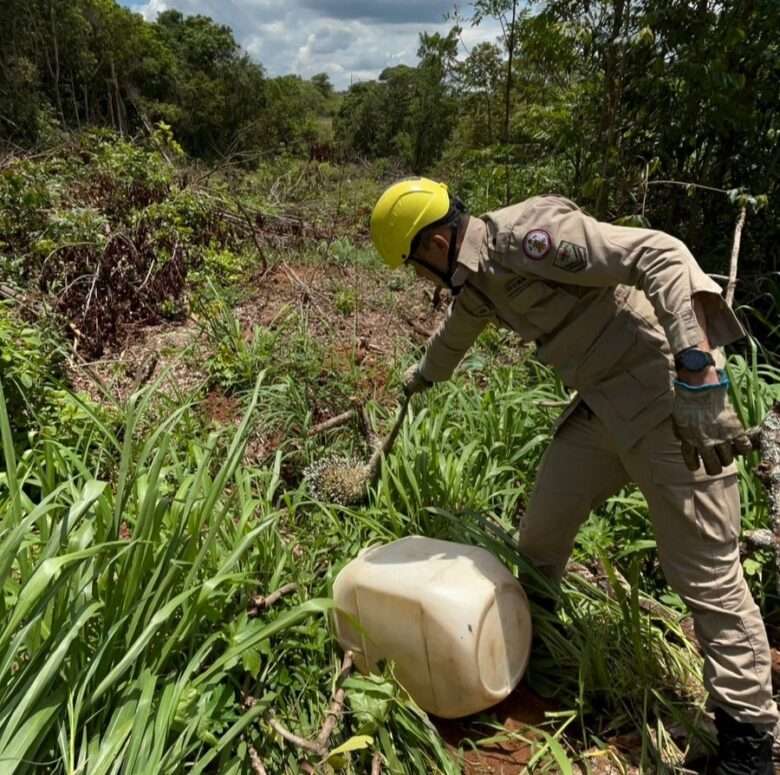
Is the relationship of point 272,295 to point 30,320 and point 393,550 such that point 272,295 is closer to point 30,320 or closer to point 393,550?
point 30,320

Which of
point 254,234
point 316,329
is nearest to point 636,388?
point 316,329

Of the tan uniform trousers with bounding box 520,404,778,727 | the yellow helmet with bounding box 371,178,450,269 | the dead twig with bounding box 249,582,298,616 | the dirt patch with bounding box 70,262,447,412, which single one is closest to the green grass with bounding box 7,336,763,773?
the dead twig with bounding box 249,582,298,616

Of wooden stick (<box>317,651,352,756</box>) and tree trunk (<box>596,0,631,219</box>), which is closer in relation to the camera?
wooden stick (<box>317,651,352,756</box>)

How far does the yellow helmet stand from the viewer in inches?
73.2

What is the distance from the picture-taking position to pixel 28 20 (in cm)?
1522

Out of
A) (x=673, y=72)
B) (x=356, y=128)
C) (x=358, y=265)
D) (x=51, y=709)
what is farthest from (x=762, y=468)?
(x=356, y=128)

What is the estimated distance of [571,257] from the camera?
65.7 inches

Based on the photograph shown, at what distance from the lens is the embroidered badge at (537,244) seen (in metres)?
1.69

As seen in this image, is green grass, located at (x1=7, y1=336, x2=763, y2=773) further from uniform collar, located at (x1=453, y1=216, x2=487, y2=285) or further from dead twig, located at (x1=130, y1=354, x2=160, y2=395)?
uniform collar, located at (x1=453, y1=216, x2=487, y2=285)

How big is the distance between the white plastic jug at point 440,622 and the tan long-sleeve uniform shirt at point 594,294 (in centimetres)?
58

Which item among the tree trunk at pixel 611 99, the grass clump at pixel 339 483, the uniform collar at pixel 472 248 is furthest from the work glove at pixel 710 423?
the tree trunk at pixel 611 99

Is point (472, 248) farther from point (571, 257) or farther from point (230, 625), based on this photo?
point (230, 625)

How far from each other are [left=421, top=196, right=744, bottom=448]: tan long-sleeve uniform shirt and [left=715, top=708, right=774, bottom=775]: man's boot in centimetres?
77

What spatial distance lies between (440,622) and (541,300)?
931mm
